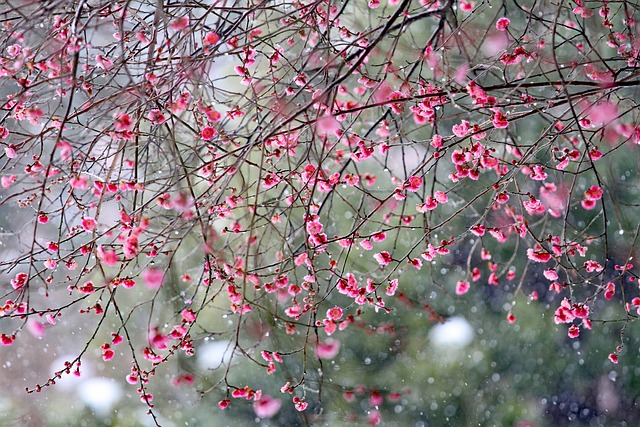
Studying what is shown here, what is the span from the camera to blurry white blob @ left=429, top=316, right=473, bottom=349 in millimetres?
4004

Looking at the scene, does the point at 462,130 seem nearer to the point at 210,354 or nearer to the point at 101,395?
the point at 210,354

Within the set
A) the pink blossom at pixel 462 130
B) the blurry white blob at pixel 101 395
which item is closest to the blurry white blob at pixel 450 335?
the blurry white blob at pixel 101 395

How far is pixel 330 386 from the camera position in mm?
3908

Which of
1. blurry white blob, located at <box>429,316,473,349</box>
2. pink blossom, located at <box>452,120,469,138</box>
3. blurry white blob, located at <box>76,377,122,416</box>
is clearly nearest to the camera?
pink blossom, located at <box>452,120,469,138</box>

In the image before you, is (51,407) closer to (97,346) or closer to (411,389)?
(97,346)

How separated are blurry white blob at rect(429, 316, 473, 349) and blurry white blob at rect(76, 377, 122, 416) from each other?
202 cm

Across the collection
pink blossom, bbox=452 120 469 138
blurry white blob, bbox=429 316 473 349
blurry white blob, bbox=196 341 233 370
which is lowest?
pink blossom, bbox=452 120 469 138

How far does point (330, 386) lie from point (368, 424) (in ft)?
1.08

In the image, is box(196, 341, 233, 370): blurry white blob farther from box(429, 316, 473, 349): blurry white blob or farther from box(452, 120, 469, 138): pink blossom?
box(452, 120, 469, 138): pink blossom

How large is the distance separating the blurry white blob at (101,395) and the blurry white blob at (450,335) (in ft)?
6.62

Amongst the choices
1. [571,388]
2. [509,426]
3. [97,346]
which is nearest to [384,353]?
[509,426]

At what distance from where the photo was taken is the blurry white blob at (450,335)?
4004 millimetres

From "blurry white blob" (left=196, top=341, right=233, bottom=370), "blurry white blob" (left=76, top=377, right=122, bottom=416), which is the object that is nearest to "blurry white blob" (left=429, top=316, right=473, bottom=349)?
"blurry white blob" (left=196, top=341, right=233, bottom=370)

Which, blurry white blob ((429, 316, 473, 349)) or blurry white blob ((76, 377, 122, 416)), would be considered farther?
blurry white blob ((76, 377, 122, 416))
